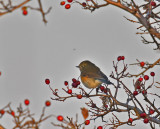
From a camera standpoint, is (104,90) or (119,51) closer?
(104,90)

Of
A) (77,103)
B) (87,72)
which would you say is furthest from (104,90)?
(77,103)

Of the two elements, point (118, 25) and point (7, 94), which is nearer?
point (7, 94)

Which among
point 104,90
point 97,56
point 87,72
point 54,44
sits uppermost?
point 54,44

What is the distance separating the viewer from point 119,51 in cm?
281

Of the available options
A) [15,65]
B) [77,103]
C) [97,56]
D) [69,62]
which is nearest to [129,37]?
[97,56]

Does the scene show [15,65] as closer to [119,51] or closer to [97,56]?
[97,56]

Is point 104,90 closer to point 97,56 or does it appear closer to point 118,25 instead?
point 97,56

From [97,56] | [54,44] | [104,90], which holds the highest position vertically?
[54,44]

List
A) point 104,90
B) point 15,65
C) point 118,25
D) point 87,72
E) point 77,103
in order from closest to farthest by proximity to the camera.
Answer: point 104,90, point 87,72, point 77,103, point 15,65, point 118,25

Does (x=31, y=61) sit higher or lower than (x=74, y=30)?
lower

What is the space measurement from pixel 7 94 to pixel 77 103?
2.16 feet

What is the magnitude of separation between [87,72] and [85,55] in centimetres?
74

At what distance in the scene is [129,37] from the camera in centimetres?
289

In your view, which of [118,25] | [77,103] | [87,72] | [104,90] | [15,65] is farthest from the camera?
[118,25]
